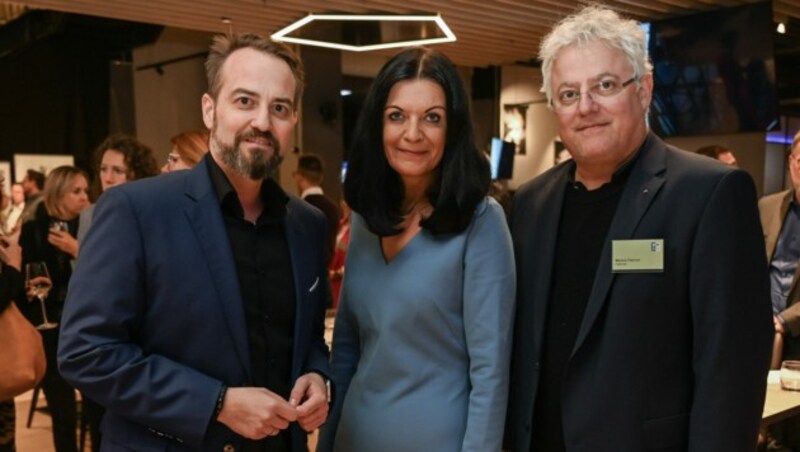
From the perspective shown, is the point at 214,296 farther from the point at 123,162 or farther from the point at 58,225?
the point at 58,225

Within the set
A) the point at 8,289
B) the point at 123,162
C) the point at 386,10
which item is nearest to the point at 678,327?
the point at 8,289

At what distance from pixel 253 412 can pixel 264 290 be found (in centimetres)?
30

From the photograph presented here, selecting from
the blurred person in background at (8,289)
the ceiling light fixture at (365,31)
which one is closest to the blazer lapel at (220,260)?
the blurred person in background at (8,289)

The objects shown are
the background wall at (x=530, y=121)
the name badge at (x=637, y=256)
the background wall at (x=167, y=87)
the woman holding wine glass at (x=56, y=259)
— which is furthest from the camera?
the background wall at (x=167, y=87)

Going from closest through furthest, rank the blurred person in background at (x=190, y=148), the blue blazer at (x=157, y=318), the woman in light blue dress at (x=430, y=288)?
1. the blue blazer at (x=157, y=318)
2. the woman in light blue dress at (x=430, y=288)
3. the blurred person in background at (x=190, y=148)

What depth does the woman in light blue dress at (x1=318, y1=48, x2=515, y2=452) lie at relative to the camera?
1.70 meters

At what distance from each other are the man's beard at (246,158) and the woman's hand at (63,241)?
278cm

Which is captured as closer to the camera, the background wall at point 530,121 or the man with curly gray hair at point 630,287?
the man with curly gray hair at point 630,287

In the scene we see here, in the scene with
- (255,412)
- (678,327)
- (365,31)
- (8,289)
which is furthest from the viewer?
(365,31)

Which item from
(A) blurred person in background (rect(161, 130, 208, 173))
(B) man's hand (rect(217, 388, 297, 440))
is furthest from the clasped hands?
(A) blurred person in background (rect(161, 130, 208, 173))

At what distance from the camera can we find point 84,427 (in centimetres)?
432

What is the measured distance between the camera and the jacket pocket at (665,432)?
159 centimetres

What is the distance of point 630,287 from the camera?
5.26 ft

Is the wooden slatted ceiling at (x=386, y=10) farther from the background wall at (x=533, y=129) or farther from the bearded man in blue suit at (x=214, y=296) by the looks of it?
the bearded man in blue suit at (x=214, y=296)
